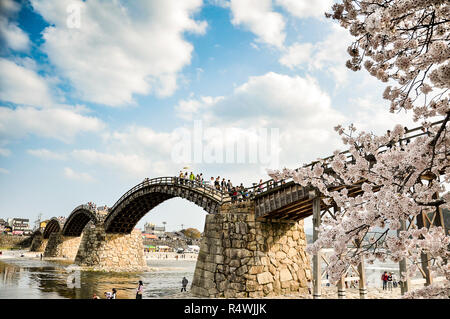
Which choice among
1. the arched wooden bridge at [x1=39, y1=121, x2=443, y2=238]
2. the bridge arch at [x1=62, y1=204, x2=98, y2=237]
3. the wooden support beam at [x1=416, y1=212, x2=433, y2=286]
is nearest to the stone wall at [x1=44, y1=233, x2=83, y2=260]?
the bridge arch at [x1=62, y1=204, x2=98, y2=237]

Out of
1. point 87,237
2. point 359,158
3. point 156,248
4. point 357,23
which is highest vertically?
point 357,23

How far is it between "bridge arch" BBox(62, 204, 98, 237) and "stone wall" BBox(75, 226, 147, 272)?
8.71ft

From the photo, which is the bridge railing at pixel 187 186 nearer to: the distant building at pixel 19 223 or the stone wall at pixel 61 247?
the stone wall at pixel 61 247

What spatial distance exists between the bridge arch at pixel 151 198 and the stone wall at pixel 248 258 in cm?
247

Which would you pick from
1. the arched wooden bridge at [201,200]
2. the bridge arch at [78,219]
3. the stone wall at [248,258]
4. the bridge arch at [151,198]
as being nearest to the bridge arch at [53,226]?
the bridge arch at [78,219]

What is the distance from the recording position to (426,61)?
3.05 m

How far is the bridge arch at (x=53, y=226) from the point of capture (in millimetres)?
52781

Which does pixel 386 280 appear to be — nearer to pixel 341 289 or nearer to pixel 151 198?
pixel 341 289

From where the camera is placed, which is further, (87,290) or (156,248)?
(156,248)

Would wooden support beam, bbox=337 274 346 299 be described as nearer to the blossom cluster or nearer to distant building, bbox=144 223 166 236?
the blossom cluster
